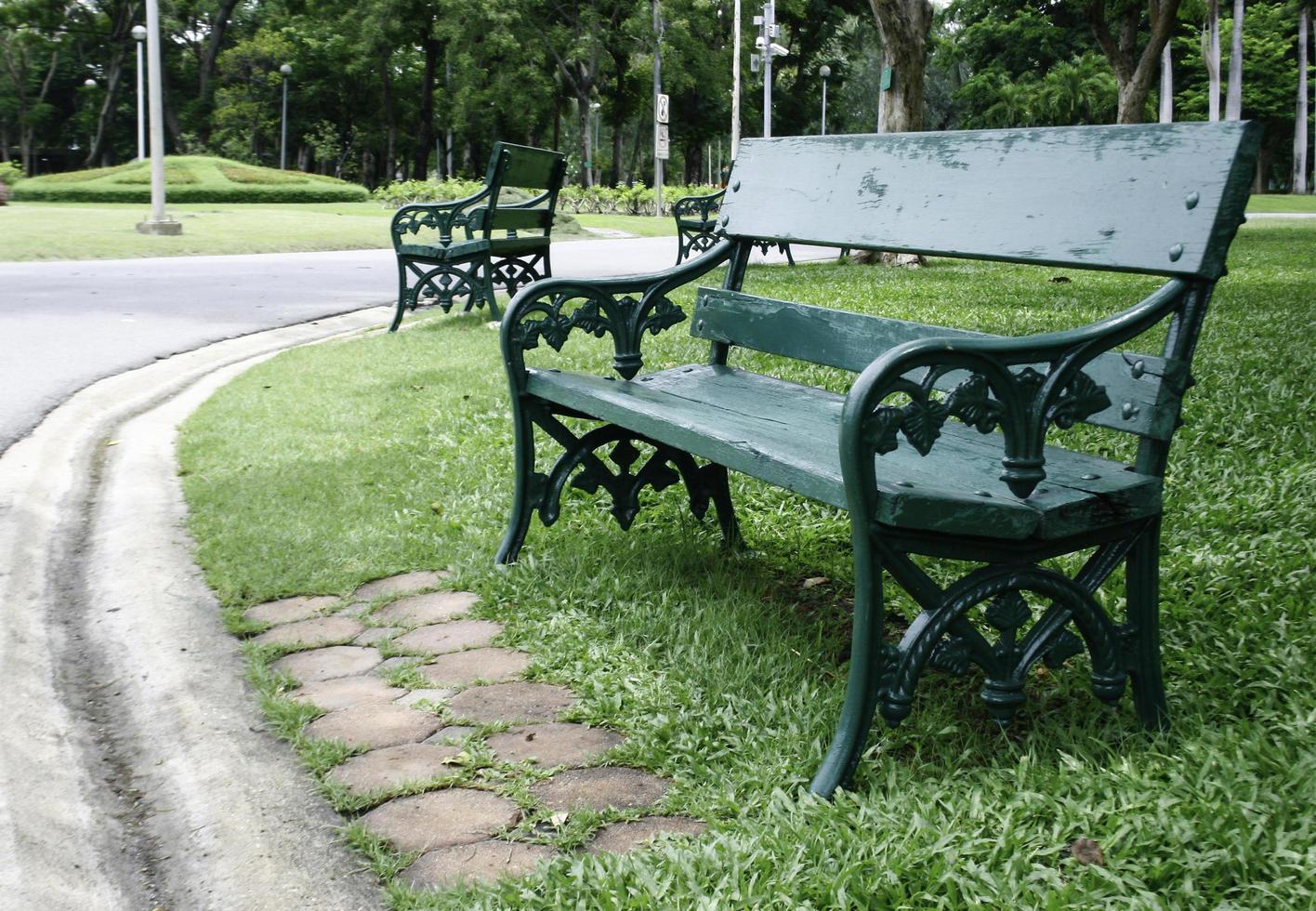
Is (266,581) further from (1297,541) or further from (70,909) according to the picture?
(1297,541)

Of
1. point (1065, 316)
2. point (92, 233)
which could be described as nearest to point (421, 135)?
point (92, 233)

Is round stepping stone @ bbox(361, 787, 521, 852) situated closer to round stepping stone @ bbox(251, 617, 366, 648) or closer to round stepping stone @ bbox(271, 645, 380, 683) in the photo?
round stepping stone @ bbox(271, 645, 380, 683)

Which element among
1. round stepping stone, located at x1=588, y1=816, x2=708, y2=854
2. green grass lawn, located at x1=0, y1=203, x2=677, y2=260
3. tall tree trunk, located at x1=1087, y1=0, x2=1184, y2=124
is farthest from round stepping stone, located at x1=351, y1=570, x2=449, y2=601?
tall tree trunk, located at x1=1087, y1=0, x2=1184, y2=124

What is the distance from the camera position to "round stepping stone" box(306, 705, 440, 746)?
8.84ft

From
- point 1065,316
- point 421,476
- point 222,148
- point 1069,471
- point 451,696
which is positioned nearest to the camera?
point 1069,471

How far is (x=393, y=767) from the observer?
2.56 metres

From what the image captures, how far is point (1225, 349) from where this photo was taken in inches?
240

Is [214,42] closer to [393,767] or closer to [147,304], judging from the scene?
[147,304]

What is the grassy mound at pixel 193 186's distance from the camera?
33.3m

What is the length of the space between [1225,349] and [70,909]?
555 cm

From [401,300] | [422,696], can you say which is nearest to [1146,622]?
[422,696]

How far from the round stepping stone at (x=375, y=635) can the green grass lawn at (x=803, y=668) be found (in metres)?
0.27

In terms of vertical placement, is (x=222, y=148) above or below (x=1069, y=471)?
above

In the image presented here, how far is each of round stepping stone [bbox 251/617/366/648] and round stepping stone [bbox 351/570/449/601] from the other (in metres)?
0.19
